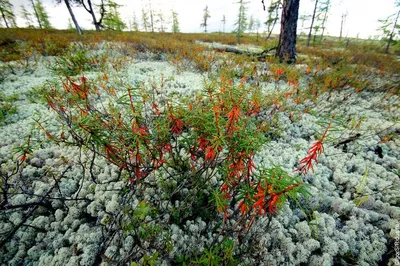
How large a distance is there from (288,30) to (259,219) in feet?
27.5

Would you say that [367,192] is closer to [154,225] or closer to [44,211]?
[154,225]

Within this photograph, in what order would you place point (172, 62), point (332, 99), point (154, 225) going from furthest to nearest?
point (172, 62) → point (332, 99) → point (154, 225)

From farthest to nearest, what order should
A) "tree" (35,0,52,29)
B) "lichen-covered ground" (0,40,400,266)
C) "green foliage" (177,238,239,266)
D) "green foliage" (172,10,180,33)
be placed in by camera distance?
"green foliage" (172,10,180,33), "tree" (35,0,52,29), "lichen-covered ground" (0,40,400,266), "green foliage" (177,238,239,266)

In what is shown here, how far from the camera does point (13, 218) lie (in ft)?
7.50

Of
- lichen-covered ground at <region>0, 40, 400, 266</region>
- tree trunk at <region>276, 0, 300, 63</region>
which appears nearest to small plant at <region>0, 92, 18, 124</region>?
lichen-covered ground at <region>0, 40, 400, 266</region>

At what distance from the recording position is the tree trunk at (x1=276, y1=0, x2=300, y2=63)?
7.29m

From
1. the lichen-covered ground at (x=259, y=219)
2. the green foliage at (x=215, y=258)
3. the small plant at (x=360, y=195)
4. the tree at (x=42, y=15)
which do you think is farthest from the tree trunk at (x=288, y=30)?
the tree at (x=42, y=15)

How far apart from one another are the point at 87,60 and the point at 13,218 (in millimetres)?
6769

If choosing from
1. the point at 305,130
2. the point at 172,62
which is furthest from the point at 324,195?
the point at 172,62

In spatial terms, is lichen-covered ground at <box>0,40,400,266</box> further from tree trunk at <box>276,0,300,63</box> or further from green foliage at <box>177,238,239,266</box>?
tree trunk at <box>276,0,300,63</box>

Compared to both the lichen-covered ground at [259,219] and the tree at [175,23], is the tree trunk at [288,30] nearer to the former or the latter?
the lichen-covered ground at [259,219]

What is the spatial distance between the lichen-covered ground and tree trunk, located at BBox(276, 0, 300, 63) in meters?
5.24

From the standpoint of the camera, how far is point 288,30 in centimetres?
770

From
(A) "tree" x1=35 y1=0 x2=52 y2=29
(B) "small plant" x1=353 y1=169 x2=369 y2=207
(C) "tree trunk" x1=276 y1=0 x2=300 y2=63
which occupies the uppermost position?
(A) "tree" x1=35 y1=0 x2=52 y2=29
